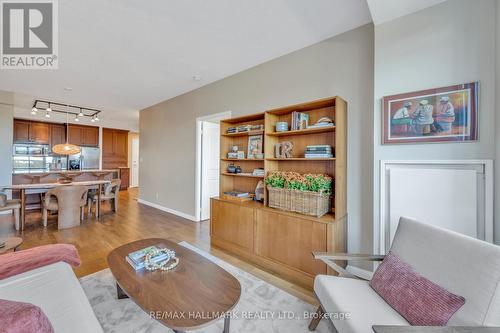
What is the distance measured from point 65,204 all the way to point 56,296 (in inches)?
127

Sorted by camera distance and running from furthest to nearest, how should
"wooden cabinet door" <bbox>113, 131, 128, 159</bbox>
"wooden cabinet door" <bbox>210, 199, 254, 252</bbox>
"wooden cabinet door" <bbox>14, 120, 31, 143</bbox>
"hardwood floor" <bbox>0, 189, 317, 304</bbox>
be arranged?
"wooden cabinet door" <bbox>113, 131, 128, 159</bbox>
"wooden cabinet door" <bbox>14, 120, 31, 143</bbox>
"wooden cabinet door" <bbox>210, 199, 254, 252</bbox>
"hardwood floor" <bbox>0, 189, 317, 304</bbox>

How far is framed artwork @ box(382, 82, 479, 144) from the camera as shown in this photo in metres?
1.56

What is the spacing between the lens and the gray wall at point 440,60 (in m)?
1.51

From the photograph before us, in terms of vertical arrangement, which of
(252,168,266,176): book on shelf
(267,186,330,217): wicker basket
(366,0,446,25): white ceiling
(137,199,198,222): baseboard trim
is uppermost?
(366,0,446,25): white ceiling

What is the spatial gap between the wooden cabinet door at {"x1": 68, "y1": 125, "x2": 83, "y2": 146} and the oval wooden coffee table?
6.98 metres

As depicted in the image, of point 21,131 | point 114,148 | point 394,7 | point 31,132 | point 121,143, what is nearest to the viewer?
point 394,7

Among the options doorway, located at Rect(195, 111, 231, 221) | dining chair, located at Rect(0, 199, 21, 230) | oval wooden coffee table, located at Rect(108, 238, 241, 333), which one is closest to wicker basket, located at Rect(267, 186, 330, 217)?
oval wooden coffee table, located at Rect(108, 238, 241, 333)

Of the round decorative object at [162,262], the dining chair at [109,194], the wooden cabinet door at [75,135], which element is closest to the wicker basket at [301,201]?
the round decorative object at [162,262]

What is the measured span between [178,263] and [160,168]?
3.98 m

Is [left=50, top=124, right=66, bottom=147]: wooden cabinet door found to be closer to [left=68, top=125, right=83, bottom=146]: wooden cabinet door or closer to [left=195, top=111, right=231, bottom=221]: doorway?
[left=68, top=125, right=83, bottom=146]: wooden cabinet door

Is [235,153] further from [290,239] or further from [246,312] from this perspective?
[246,312]

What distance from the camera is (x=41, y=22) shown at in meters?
2.18

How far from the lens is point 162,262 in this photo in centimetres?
162

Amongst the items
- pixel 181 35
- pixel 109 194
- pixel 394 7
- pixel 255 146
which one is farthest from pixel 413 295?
pixel 109 194
